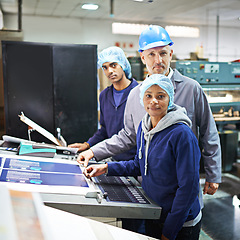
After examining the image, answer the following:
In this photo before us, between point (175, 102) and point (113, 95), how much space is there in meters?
0.68

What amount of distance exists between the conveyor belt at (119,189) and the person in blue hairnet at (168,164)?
5cm

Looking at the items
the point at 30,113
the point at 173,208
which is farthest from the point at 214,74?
the point at 173,208

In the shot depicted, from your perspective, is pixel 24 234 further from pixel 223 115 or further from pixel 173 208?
pixel 223 115

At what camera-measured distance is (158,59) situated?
58.9 inches

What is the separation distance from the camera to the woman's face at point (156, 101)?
1218 millimetres

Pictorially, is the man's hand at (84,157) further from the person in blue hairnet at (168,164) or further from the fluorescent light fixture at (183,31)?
the fluorescent light fixture at (183,31)

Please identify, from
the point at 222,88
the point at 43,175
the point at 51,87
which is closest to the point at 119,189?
the point at 43,175

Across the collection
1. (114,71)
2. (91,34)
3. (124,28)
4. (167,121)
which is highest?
(124,28)

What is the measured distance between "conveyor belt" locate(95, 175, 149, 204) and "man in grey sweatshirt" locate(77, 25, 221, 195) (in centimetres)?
21

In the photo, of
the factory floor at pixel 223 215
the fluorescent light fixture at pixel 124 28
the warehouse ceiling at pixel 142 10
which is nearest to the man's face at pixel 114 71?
the factory floor at pixel 223 215

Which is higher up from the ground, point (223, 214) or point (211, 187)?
point (211, 187)

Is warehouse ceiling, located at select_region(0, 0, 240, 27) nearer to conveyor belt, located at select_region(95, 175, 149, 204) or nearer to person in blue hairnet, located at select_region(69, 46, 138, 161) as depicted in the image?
person in blue hairnet, located at select_region(69, 46, 138, 161)

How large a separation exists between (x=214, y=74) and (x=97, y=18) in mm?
3961

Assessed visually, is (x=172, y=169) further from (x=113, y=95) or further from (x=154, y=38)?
(x=113, y=95)
